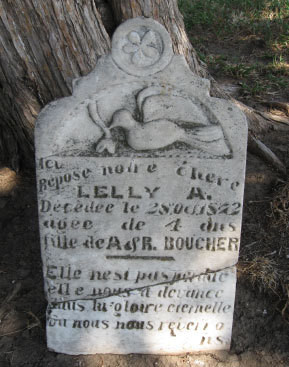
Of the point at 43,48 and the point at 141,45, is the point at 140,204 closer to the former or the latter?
the point at 141,45

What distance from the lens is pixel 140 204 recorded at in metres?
2.50

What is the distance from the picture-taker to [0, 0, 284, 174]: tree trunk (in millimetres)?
3113


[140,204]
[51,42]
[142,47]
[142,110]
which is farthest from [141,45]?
[51,42]

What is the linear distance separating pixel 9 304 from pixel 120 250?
3.92 feet

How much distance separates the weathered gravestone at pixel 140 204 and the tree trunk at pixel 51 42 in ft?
3.79

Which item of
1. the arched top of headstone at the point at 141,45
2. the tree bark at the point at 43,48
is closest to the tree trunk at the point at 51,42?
the tree bark at the point at 43,48

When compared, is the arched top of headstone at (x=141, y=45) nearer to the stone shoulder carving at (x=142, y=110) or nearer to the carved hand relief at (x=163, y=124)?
the stone shoulder carving at (x=142, y=110)

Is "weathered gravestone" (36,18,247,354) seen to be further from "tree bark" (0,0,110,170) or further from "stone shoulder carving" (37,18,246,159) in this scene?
"tree bark" (0,0,110,170)

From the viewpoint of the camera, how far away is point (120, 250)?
2.61m

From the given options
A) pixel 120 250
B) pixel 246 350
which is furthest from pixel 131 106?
pixel 246 350

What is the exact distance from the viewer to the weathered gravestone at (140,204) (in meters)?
2.25

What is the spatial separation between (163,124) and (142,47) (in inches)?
15.9

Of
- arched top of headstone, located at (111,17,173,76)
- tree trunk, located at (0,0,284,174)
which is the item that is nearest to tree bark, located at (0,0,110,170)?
tree trunk, located at (0,0,284,174)

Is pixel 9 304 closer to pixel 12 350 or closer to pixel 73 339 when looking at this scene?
pixel 12 350
